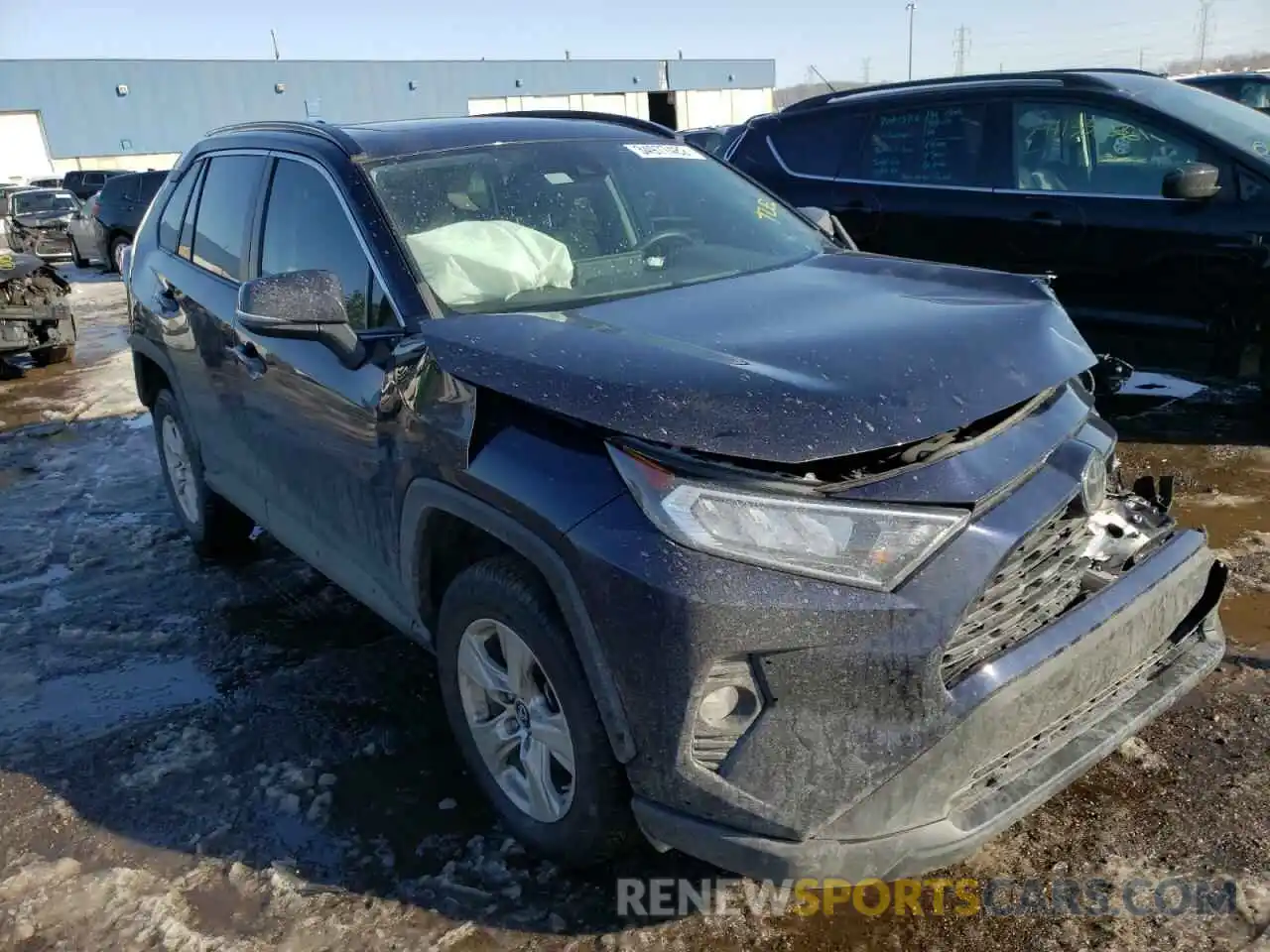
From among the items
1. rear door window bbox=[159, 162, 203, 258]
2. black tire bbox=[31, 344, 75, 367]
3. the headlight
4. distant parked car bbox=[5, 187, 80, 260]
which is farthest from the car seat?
distant parked car bbox=[5, 187, 80, 260]

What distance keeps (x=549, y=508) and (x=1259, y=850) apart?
195 cm

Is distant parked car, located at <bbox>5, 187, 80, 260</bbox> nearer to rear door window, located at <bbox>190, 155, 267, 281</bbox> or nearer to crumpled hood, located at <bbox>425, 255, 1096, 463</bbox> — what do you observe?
rear door window, located at <bbox>190, 155, 267, 281</bbox>

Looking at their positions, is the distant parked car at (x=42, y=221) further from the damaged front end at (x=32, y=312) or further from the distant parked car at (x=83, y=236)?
the damaged front end at (x=32, y=312)

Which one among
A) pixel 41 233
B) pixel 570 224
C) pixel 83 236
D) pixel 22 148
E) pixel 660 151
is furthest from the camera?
pixel 22 148

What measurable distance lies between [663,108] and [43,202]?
87.4ft

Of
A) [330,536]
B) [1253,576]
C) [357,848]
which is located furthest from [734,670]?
[1253,576]

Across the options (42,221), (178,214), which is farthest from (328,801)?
(42,221)

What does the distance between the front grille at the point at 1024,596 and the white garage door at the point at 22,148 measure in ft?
151

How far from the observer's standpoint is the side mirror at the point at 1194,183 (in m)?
5.12

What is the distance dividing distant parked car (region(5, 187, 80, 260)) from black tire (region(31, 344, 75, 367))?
443 inches

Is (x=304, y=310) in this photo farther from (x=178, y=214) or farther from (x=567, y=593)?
(x=178, y=214)

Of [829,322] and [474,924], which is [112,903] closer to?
[474,924]

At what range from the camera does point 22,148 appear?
40906 millimetres

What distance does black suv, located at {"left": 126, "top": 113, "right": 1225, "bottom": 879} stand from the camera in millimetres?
1987
